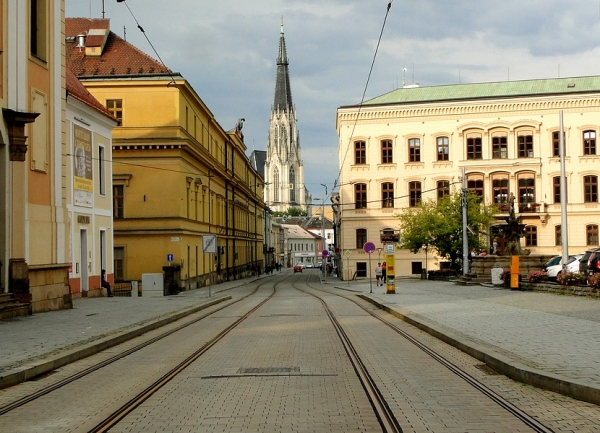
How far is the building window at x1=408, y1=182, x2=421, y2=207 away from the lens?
2484 inches

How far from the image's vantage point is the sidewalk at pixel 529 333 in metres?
9.40

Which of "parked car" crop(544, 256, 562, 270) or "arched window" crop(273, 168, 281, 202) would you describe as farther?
"arched window" crop(273, 168, 281, 202)

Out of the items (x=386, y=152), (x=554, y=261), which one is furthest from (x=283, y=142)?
(x=554, y=261)

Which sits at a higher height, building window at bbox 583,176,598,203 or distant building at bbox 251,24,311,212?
distant building at bbox 251,24,311,212

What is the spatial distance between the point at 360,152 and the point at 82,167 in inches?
1373

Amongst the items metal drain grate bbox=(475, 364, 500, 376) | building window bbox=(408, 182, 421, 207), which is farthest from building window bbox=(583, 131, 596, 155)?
metal drain grate bbox=(475, 364, 500, 376)

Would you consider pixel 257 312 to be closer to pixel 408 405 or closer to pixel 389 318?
pixel 389 318

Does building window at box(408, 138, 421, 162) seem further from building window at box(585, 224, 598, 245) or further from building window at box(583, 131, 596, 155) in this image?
building window at box(585, 224, 598, 245)

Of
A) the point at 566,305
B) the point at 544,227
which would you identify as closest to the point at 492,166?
the point at 544,227

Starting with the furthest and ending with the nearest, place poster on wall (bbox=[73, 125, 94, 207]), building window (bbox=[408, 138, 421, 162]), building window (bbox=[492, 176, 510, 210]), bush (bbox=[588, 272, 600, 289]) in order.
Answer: building window (bbox=[408, 138, 421, 162]) < building window (bbox=[492, 176, 510, 210]) < poster on wall (bbox=[73, 125, 94, 207]) < bush (bbox=[588, 272, 600, 289])

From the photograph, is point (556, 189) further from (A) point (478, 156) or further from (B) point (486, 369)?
(B) point (486, 369)

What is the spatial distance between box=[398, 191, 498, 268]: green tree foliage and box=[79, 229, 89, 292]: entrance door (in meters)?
27.6

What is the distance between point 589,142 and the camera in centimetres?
5966

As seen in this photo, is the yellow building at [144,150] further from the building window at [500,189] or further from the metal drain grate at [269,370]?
the metal drain grate at [269,370]
